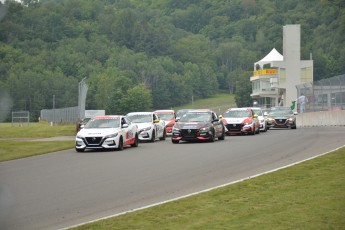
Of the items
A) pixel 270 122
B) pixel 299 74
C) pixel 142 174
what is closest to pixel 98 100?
pixel 299 74

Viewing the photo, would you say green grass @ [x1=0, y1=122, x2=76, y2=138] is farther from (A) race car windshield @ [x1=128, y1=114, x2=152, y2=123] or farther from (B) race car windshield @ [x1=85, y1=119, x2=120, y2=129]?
(B) race car windshield @ [x1=85, y1=119, x2=120, y2=129]

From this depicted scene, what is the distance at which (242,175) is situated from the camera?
16562 millimetres

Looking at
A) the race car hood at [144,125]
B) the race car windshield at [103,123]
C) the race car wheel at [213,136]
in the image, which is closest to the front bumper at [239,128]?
the race car hood at [144,125]

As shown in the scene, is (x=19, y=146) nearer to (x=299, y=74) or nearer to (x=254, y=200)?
(x=254, y=200)

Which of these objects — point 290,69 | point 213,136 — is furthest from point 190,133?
point 290,69

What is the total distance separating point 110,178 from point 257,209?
22.1 feet

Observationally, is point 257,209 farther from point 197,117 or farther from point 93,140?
point 197,117

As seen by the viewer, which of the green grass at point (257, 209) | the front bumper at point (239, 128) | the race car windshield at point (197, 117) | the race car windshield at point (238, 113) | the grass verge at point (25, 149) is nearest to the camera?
the green grass at point (257, 209)

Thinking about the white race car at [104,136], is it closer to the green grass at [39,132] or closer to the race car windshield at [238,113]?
the race car windshield at [238,113]

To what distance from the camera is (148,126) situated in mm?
35594

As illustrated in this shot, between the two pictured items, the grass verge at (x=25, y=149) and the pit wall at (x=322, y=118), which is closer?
the grass verge at (x=25, y=149)

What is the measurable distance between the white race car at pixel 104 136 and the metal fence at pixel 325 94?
26452 mm

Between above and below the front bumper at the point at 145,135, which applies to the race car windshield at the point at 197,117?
above

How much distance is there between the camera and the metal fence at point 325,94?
53106 millimetres
